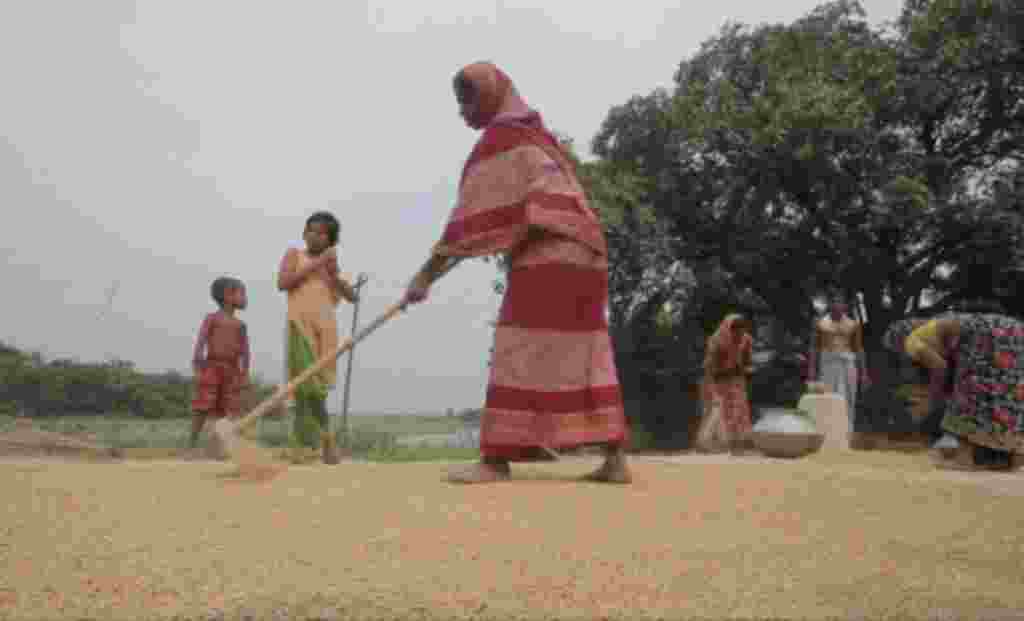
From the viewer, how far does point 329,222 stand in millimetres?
5164

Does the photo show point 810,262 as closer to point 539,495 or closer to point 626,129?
point 626,129

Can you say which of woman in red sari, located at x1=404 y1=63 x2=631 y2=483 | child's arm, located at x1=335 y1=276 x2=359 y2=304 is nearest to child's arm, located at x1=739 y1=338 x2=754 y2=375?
child's arm, located at x1=335 y1=276 x2=359 y2=304

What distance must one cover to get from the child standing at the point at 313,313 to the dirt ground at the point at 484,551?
1.20 meters

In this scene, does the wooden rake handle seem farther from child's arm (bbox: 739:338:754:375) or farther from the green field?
child's arm (bbox: 739:338:754:375)

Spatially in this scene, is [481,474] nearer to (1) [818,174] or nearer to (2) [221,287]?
(2) [221,287]

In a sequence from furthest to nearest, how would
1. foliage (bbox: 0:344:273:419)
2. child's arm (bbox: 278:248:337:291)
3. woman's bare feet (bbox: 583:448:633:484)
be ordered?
1. foliage (bbox: 0:344:273:419)
2. child's arm (bbox: 278:248:337:291)
3. woman's bare feet (bbox: 583:448:633:484)

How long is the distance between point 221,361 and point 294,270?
2.19 meters

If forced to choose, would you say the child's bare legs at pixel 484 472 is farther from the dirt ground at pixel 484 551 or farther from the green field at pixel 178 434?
the green field at pixel 178 434

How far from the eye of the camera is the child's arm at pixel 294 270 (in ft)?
16.1

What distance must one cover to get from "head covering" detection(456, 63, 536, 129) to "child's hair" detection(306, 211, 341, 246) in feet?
5.73

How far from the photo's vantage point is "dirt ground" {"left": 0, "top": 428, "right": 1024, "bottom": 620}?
5.66 ft

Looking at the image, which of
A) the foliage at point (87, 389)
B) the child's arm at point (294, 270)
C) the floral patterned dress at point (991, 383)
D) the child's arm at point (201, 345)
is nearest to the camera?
the child's arm at point (294, 270)

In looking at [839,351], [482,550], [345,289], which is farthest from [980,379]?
[839,351]

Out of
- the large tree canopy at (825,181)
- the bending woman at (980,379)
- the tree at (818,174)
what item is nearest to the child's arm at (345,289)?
the bending woman at (980,379)
